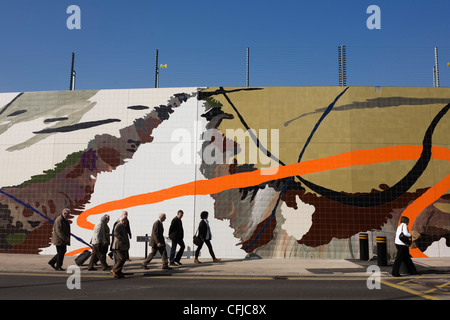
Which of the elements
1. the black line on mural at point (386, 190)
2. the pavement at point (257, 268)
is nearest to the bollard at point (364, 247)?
Result: the pavement at point (257, 268)

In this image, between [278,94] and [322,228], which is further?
[278,94]

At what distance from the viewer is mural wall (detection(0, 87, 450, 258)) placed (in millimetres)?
15625

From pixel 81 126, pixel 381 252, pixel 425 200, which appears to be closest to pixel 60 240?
pixel 81 126

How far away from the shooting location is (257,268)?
12453 mm

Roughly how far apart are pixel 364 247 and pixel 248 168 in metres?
5.46

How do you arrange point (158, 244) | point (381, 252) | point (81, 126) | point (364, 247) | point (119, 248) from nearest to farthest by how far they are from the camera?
1. point (119, 248)
2. point (158, 244)
3. point (381, 252)
4. point (364, 247)
5. point (81, 126)

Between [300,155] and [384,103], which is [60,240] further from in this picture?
[384,103]

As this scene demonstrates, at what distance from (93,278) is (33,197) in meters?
8.36

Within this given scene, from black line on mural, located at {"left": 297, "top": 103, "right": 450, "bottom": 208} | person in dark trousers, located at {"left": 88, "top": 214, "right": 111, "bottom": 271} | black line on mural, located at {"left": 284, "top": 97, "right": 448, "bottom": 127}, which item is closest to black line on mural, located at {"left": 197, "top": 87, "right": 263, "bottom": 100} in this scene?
black line on mural, located at {"left": 284, "top": 97, "right": 448, "bottom": 127}

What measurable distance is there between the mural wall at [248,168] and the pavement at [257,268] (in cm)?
157

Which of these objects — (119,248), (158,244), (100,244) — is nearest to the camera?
(119,248)

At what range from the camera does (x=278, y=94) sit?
54.5 feet
